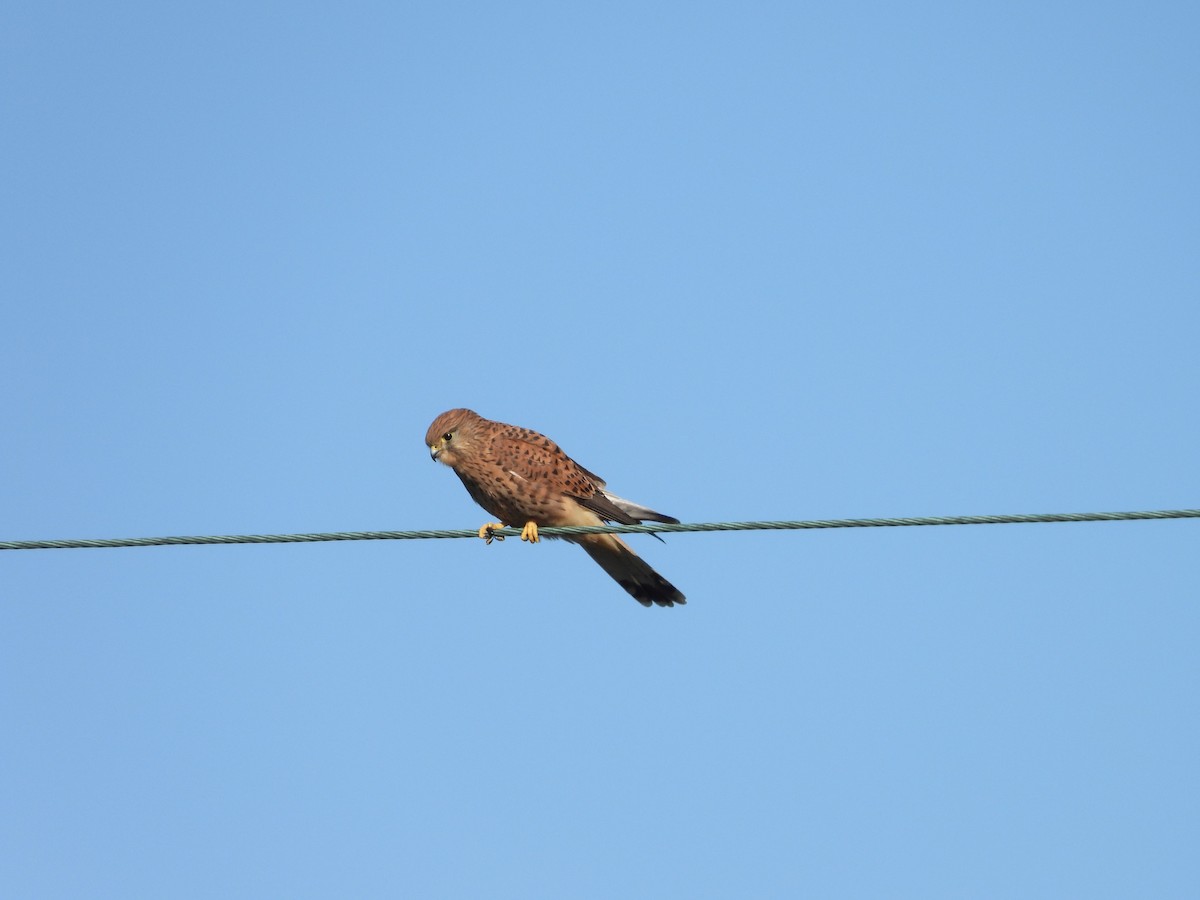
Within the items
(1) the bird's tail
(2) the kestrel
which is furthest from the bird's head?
(1) the bird's tail

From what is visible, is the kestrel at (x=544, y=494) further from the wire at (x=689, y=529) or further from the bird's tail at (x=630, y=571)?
the wire at (x=689, y=529)

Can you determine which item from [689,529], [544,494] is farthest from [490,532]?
[689,529]

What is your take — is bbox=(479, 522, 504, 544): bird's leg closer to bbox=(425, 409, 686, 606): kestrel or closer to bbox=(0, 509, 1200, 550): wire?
bbox=(425, 409, 686, 606): kestrel

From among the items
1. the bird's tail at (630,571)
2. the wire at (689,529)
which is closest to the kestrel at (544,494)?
the bird's tail at (630,571)

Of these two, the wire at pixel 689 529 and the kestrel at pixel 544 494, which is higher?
the kestrel at pixel 544 494

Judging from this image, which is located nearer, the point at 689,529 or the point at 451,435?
the point at 689,529

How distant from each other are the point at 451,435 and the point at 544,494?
572mm

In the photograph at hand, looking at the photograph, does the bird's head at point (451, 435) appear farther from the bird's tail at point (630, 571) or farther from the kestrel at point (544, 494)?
the bird's tail at point (630, 571)

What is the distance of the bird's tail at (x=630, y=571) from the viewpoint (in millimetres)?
7184

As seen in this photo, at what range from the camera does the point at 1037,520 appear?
453cm

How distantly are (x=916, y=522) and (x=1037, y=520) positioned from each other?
13.4 inches

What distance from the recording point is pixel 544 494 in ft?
23.6

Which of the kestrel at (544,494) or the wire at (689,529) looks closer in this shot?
the wire at (689,529)

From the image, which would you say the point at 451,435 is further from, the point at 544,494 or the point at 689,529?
the point at 689,529
